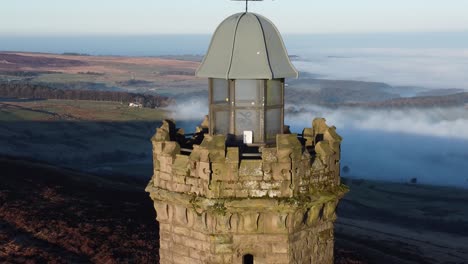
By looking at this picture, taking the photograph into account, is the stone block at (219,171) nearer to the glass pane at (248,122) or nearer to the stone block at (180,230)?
the glass pane at (248,122)

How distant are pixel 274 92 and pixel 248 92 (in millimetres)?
514

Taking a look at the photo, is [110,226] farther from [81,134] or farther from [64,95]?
[64,95]

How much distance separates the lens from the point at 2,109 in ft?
406

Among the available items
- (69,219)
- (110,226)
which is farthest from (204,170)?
(69,219)

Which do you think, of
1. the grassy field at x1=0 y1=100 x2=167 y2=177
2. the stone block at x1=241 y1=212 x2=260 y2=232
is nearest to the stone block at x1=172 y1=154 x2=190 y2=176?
the stone block at x1=241 y1=212 x2=260 y2=232

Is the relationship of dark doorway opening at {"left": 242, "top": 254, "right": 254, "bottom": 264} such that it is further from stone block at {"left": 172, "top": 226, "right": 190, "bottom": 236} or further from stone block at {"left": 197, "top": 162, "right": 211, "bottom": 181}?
stone block at {"left": 197, "top": 162, "right": 211, "bottom": 181}

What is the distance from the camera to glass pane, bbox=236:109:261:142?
35.9 feet

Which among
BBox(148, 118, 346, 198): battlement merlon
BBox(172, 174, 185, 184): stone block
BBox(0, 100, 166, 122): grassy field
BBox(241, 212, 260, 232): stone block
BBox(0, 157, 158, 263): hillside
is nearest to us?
BBox(148, 118, 346, 198): battlement merlon

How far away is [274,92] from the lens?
1109 cm

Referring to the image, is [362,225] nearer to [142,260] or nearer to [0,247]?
[142,260]

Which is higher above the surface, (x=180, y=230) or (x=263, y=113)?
(x=263, y=113)

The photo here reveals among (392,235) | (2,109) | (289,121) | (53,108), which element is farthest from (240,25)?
(289,121)

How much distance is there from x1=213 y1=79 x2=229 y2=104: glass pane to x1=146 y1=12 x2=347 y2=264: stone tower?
2 centimetres

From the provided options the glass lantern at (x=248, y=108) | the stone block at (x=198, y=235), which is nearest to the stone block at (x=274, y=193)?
the glass lantern at (x=248, y=108)
